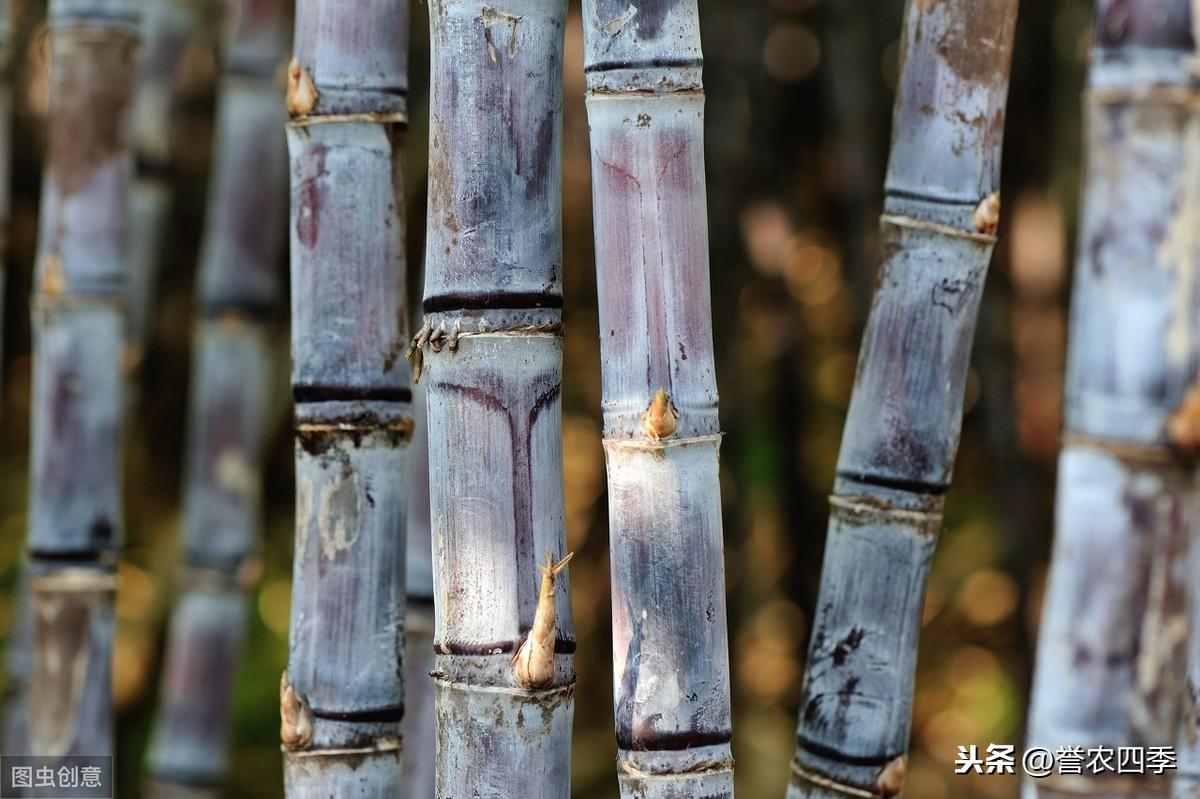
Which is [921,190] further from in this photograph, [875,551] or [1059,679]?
[1059,679]

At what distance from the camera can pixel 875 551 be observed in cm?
106

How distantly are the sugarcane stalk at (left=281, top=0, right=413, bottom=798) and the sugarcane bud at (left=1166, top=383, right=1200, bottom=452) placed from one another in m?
0.57

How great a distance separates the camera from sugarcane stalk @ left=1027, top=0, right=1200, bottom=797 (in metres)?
0.78

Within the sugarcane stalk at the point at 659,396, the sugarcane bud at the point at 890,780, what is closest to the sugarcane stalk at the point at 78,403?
the sugarcane stalk at the point at 659,396

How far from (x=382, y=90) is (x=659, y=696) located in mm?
509

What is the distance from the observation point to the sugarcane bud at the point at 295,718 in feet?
3.38

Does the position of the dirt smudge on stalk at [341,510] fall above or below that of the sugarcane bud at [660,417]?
below

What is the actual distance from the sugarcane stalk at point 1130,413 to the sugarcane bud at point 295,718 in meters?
0.55

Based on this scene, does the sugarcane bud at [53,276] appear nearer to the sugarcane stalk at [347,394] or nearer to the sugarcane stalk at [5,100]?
the sugarcane stalk at [5,100]

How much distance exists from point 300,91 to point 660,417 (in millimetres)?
414

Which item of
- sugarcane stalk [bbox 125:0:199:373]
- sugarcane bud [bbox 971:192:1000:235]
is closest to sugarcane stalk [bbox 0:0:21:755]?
sugarcane stalk [bbox 125:0:199:373]

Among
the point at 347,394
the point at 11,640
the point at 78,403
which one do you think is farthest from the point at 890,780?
the point at 11,640

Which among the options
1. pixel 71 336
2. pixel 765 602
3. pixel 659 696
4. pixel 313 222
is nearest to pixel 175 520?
pixel 765 602

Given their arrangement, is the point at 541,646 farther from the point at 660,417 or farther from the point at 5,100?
the point at 5,100
